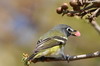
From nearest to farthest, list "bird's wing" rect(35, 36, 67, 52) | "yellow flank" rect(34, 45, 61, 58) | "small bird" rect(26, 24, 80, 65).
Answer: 1. "yellow flank" rect(34, 45, 61, 58)
2. "small bird" rect(26, 24, 80, 65)
3. "bird's wing" rect(35, 36, 67, 52)

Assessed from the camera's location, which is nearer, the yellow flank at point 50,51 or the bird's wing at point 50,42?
the yellow flank at point 50,51

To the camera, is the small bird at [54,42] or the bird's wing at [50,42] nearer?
the small bird at [54,42]

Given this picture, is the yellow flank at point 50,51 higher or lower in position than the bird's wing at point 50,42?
lower

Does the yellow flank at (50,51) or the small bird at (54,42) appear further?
the small bird at (54,42)

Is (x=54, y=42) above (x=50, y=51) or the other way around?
above

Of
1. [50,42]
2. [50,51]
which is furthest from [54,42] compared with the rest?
[50,51]

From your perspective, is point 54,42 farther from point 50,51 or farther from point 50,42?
point 50,51

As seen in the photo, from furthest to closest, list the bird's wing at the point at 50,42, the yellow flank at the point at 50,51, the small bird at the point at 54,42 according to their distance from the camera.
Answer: the bird's wing at the point at 50,42 < the small bird at the point at 54,42 < the yellow flank at the point at 50,51

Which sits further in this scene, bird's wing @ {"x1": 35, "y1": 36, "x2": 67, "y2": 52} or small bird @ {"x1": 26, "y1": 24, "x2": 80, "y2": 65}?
bird's wing @ {"x1": 35, "y1": 36, "x2": 67, "y2": 52}

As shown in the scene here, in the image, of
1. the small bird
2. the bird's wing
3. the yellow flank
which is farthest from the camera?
the bird's wing

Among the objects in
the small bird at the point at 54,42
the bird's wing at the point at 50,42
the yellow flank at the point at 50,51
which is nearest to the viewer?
the yellow flank at the point at 50,51

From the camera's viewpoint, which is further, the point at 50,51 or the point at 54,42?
the point at 54,42

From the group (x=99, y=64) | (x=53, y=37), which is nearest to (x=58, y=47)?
(x=53, y=37)
